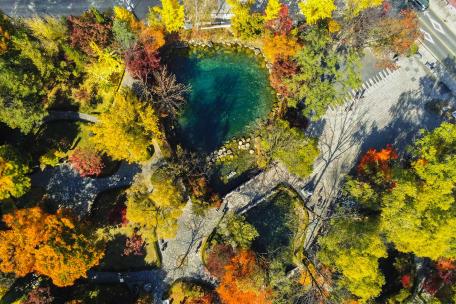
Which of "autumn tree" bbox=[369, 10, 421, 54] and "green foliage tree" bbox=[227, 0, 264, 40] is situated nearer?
"autumn tree" bbox=[369, 10, 421, 54]

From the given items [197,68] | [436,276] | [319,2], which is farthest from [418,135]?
[197,68]

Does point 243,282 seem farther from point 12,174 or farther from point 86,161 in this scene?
point 12,174

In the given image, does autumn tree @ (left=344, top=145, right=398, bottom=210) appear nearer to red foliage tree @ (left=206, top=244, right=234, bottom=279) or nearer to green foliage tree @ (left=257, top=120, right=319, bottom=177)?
green foliage tree @ (left=257, top=120, right=319, bottom=177)

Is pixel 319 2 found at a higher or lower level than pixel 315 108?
higher

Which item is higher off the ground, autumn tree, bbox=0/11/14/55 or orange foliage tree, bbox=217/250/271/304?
autumn tree, bbox=0/11/14/55

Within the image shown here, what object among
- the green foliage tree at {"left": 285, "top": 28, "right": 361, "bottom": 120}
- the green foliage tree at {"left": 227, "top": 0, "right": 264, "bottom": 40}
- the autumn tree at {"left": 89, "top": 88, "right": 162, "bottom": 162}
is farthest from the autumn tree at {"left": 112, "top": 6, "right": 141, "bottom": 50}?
the green foliage tree at {"left": 285, "top": 28, "right": 361, "bottom": 120}

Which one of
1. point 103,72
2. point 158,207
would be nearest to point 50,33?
point 103,72

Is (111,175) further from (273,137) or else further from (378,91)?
(378,91)

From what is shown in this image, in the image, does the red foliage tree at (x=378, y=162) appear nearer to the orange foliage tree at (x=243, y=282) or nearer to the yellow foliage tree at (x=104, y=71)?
the orange foliage tree at (x=243, y=282)
